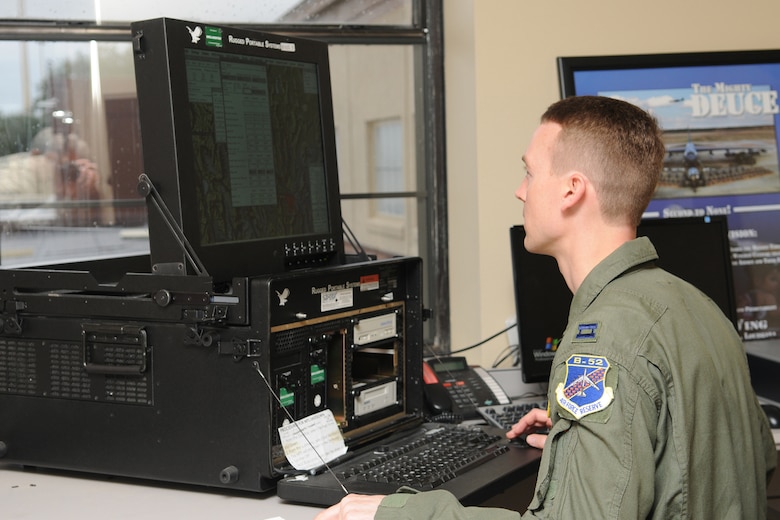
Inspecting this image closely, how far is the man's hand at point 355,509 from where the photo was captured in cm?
138

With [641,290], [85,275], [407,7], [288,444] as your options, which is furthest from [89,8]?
[641,290]

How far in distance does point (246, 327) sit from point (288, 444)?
9.0 inches

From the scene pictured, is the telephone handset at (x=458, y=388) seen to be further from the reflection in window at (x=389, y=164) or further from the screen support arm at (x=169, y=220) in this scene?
the screen support arm at (x=169, y=220)

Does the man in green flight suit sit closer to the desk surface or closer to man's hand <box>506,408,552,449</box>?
the desk surface

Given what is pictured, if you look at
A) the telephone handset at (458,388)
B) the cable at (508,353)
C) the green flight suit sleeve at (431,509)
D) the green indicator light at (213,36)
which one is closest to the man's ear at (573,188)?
the green flight suit sleeve at (431,509)

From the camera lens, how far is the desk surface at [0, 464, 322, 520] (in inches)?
64.7

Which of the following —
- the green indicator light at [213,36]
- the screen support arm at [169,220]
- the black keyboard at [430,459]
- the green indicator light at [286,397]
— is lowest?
the black keyboard at [430,459]

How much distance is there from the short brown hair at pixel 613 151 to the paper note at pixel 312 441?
0.67 metres

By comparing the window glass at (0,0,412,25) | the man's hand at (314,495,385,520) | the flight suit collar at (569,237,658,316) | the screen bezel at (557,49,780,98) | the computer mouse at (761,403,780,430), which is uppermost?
the window glass at (0,0,412,25)

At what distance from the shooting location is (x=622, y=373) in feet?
4.08

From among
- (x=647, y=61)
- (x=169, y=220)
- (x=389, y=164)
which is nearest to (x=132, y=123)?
(x=389, y=164)

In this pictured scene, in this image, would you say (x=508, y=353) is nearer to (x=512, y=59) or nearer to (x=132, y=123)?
(x=512, y=59)

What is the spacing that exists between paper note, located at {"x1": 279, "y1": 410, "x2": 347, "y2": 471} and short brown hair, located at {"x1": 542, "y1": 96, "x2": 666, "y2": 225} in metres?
0.67

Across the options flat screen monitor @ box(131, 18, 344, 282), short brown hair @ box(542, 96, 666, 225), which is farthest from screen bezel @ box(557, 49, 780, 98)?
short brown hair @ box(542, 96, 666, 225)
